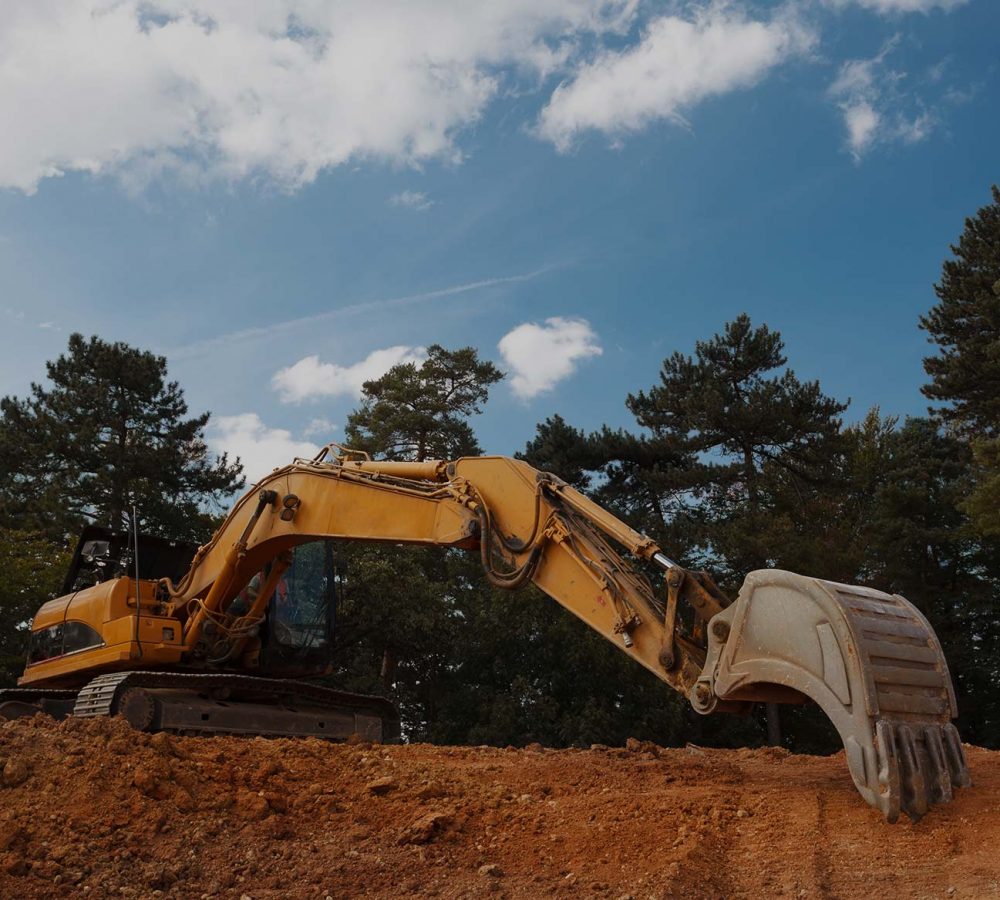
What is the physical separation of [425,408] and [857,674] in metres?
26.9

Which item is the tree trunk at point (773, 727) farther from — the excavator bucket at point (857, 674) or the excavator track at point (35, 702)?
the excavator bucket at point (857, 674)

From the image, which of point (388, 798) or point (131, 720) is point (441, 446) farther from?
point (388, 798)

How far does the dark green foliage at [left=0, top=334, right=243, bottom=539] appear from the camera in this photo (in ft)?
89.0

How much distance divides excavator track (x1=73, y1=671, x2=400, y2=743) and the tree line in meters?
12.0

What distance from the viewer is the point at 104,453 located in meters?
27.8

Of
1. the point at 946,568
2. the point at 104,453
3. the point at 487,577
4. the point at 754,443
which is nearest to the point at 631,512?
the point at 754,443

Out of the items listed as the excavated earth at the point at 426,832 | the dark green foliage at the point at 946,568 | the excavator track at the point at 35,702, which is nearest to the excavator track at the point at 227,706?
the excavator track at the point at 35,702

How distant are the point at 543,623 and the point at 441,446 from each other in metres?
8.39

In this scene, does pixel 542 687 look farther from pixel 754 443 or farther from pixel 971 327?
pixel 971 327

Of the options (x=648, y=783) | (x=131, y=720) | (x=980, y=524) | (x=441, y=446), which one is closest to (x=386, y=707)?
(x=131, y=720)

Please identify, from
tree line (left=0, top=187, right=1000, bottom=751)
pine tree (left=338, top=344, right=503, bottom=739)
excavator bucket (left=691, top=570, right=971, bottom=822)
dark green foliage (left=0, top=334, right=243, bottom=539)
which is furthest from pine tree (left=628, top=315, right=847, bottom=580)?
excavator bucket (left=691, top=570, right=971, bottom=822)

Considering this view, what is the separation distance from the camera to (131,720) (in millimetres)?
9203

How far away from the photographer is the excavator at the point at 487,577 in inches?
213

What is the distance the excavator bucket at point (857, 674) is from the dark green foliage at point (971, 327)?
1976 centimetres
